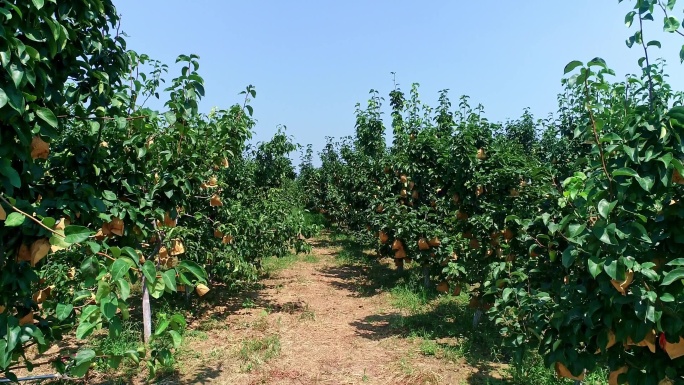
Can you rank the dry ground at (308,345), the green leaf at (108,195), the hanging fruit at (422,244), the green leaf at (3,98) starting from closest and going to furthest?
the green leaf at (3,98), the green leaf at (108,195), the dry ground at (308,345), the hanging fruit at (422,244)

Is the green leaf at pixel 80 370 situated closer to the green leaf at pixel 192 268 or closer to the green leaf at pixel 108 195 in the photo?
the green leaf at pixel 192 268

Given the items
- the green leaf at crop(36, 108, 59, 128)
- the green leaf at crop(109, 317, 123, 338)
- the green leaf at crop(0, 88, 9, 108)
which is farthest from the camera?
the green leaf at crop(36, 108, 59, 128)

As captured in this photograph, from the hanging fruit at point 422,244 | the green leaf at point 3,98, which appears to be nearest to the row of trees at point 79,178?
the green leaf at point 3,98

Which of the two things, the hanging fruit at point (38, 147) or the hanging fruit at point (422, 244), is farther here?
the hanging fruit at point (422, 244)

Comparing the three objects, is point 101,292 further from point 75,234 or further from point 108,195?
point 108,195

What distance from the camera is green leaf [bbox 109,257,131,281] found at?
4.42 ft

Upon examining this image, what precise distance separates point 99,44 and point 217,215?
4065mm

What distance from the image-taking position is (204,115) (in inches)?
218

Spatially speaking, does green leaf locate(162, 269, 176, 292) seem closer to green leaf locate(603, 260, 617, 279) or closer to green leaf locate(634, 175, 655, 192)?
green leaf locate(603, 260, 617, 279)

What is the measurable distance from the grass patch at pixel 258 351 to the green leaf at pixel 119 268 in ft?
11.1

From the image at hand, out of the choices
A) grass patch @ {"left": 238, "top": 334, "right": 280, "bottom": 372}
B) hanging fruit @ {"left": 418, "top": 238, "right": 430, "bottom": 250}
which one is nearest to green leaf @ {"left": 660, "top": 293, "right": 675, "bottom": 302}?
grass patch @ {"left": 238, "top": 334, "right": 280, "bottom": 372}

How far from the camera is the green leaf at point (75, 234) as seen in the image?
1.38m

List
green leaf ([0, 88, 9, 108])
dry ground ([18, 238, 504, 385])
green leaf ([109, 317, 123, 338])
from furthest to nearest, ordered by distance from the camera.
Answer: dry ground ([18, 238, 504, 385])
green leaf ([109, 317, 123, 338])
green leaf ([0, 88, 9, 108])

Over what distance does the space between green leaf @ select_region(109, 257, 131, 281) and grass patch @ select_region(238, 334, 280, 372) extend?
3.37m
